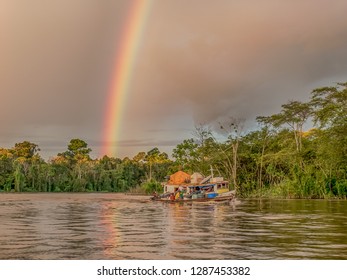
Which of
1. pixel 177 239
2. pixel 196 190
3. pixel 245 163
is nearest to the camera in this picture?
pixel 177 239

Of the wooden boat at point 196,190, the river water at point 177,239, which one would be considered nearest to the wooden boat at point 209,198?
the wooden boat at point 196,190

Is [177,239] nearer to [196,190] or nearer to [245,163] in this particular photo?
[196,190]

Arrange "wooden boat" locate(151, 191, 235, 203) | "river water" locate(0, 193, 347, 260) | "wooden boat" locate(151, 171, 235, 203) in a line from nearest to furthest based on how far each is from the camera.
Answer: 1. "river water" locate(0, 193, 347, 260)
2. "wooden boat" locate(151, 191, 235, 203)
3. "wooden boat" locate(151, 171, 235, 203)

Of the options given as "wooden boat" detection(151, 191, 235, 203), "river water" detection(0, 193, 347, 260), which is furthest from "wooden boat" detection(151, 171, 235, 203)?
"river water" detection(0, 193, 347, 260)

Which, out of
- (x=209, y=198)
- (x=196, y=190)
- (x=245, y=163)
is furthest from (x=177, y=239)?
(x=245, y=163)

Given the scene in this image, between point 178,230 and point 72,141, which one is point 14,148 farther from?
point 178,230

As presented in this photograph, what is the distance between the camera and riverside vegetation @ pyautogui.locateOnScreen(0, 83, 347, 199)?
3560 centimetres

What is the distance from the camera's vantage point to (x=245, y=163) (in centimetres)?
4675

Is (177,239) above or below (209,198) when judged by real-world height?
below

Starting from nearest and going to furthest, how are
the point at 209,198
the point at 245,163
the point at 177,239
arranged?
the point at 177,239 → the point at 209,198 → the point at 245,163

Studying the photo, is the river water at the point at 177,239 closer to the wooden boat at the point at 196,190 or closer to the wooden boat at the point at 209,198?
the wooden boat at the point at 209,198

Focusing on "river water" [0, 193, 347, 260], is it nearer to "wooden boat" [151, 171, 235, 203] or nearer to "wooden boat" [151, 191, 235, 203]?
"wooden boat" [151, 191, 235, 203]
